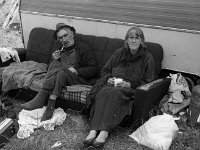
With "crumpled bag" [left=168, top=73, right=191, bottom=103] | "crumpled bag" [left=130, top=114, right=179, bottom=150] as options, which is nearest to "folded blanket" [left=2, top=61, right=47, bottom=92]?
"crumpled bag" [left=130, top=114, right=179, bottom=150]

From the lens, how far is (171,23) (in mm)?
4078

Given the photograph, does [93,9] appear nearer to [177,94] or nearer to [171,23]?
[171,23]

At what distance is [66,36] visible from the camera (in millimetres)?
4363

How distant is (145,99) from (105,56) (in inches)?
51.9

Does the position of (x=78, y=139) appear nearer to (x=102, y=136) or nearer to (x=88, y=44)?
(x=102, y=136)

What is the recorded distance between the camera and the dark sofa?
3463 mm

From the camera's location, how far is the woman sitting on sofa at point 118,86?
11.1 feet

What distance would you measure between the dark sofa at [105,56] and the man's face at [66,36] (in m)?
0.34

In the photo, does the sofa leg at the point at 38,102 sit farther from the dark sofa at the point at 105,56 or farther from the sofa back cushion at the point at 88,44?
the sofa back cushion at the point at 88,44

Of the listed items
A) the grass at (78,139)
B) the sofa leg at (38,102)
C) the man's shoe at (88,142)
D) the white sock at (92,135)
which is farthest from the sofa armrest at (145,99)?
the sofa leg at (38,102)

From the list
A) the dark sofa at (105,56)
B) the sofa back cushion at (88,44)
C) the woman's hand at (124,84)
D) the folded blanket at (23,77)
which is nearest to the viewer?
the dark sofa at (105,56)

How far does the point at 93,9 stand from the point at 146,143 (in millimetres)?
2325

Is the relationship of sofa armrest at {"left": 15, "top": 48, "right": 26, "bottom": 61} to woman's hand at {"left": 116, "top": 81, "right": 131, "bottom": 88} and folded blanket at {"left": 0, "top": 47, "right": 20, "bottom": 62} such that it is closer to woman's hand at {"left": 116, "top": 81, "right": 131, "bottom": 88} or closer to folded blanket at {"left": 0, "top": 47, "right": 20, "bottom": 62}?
folded blanket at {"left": 0, "top": 47, "right": 20, "bottom": 62}

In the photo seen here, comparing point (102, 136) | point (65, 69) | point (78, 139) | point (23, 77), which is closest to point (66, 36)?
point (65, 69)
